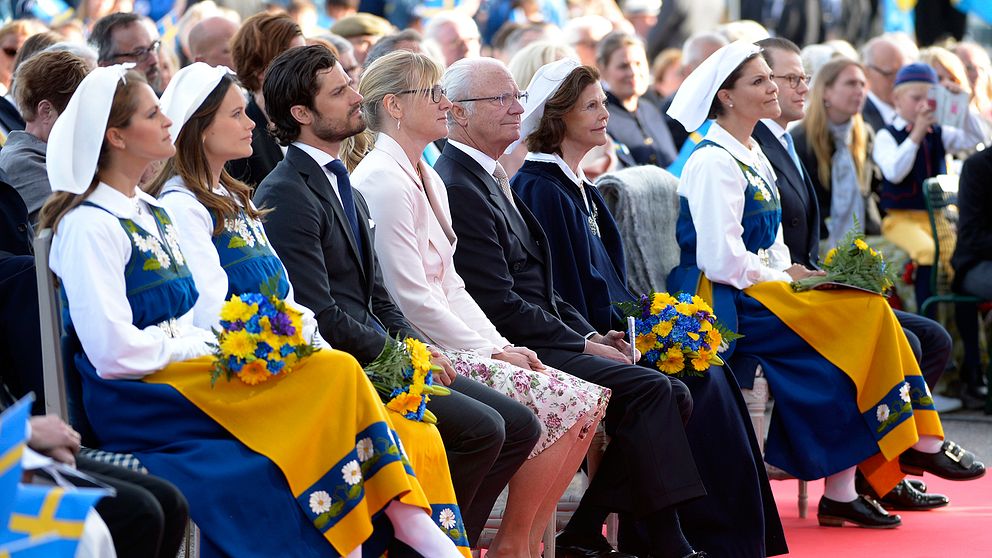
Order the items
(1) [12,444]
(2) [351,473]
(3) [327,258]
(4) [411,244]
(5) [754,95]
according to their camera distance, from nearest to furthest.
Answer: (1) [12,444] < (2) [351,473] < (3) [327,258] < (4) [411,244] < (5) [754,95]

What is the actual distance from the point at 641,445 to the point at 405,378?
1031mm

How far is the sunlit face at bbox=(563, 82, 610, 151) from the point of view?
5195mm

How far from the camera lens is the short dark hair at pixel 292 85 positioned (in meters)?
4.29

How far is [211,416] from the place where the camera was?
3.44 metres

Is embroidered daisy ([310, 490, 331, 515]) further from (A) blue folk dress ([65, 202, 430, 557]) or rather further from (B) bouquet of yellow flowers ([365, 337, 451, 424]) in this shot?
(B) bouquet of yellow flowers ([365, 337, 451, 424])

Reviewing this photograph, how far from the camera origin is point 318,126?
4.29 meters

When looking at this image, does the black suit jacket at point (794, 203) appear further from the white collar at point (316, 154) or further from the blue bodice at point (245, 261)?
the blue bodice at point (245, 261)

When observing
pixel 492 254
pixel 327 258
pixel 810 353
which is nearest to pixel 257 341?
pixel 327 258

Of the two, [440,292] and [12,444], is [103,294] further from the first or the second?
[440,292]

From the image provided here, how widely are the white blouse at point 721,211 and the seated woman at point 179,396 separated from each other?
2.09m

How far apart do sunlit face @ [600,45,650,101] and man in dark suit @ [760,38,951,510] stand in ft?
5.67

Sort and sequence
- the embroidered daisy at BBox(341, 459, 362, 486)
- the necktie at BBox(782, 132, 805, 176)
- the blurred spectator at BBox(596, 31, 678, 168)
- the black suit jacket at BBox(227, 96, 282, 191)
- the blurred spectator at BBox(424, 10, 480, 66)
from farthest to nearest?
the blurred spectator at BBox(424, 10, 480, 66)
the blurred spectator at BBox(596, 31, 678, 168)
the necktie at BBox(782, 132, 805, 176)
the black suit jacket at BBox(227, 96, 282, 191)
the embroidered daisy at BBox(341, 459, 362, 486)

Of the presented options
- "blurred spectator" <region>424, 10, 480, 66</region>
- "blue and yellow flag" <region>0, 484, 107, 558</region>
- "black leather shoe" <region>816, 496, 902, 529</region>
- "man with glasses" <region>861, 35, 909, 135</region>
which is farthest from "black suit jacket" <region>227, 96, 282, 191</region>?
"man with glasses" <region>861, 35, 909, 135</region>

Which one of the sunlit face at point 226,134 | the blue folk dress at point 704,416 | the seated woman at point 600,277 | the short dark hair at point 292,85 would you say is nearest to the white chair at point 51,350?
the sunlit face at point 226,134
